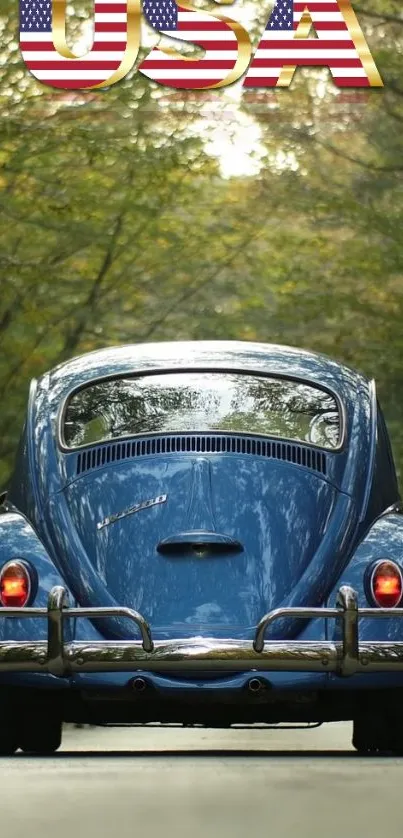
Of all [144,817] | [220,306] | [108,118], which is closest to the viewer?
[144,817]

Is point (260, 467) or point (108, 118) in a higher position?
point (260, 467)

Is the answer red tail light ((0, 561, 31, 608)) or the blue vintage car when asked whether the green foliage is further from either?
red tail light ((0, 561, 31, 608))

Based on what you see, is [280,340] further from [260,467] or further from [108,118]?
[260,467]

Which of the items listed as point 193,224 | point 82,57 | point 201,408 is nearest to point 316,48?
point 193,224

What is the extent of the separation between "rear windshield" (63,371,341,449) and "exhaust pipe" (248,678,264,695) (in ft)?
3.97

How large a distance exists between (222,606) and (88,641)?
0.65m

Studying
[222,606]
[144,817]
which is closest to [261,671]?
[222,606]

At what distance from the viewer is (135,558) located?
9.55 metres

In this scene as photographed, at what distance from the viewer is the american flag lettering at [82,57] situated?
28.7m

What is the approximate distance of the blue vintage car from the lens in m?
9.05

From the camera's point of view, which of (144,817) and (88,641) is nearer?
(144,817)

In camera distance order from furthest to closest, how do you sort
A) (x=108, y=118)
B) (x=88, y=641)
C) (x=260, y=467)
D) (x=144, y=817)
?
(x=108, y=118), (x=260, y=467), (x=88, y=641), (x=144, y=817)

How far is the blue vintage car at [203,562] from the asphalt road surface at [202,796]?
0.32m

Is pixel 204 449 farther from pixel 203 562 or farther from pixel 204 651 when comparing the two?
pixel 204 651
